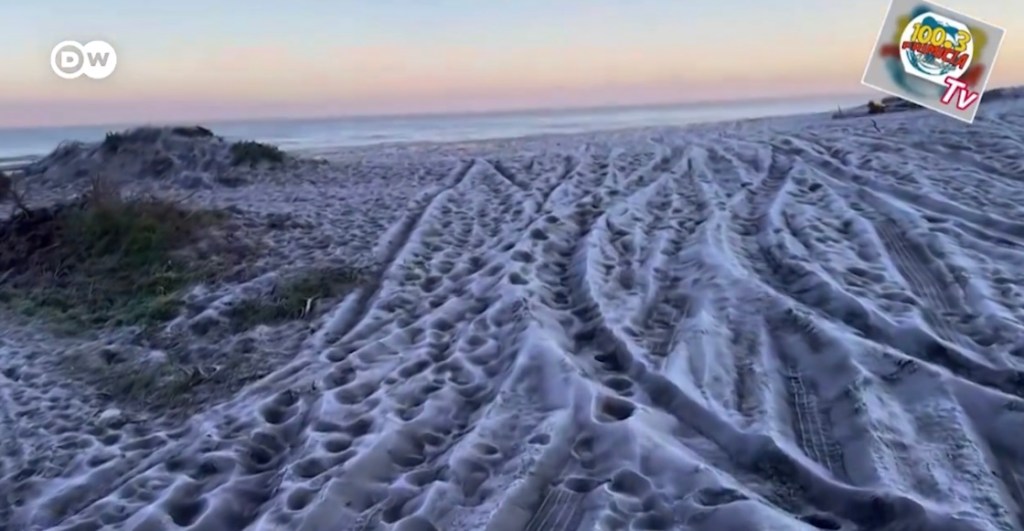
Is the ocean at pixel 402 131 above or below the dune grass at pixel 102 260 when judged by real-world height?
below

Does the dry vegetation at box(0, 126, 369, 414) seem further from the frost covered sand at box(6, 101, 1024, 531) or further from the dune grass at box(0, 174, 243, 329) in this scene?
the frost covered sand at box(6, 101, 1024, 531)

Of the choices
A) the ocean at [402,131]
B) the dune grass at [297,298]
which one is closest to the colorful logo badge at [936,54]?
the dune grass at [297,298]

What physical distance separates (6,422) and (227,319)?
1.69 m

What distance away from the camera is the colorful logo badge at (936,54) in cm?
1188

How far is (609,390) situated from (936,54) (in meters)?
10.3

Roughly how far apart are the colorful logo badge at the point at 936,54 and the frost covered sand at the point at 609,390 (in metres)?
4.45

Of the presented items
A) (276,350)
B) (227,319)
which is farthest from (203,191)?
(276,350)

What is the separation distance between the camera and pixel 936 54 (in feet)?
39.9

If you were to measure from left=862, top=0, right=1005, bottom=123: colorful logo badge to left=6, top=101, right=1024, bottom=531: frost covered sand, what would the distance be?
445cm

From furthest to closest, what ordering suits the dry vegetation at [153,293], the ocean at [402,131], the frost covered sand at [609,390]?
1. the ocean at [402,131]
2. the dry vegetation at [153,293]
3. the frost covered sand at [609,390]

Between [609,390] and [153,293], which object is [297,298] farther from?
[609,390]

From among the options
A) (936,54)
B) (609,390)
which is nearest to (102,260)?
(609,390)

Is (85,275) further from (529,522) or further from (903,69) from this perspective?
(903,69)

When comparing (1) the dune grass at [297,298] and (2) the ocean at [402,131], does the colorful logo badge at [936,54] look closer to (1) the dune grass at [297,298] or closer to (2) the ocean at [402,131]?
(1) the dune grass at [297,298]
